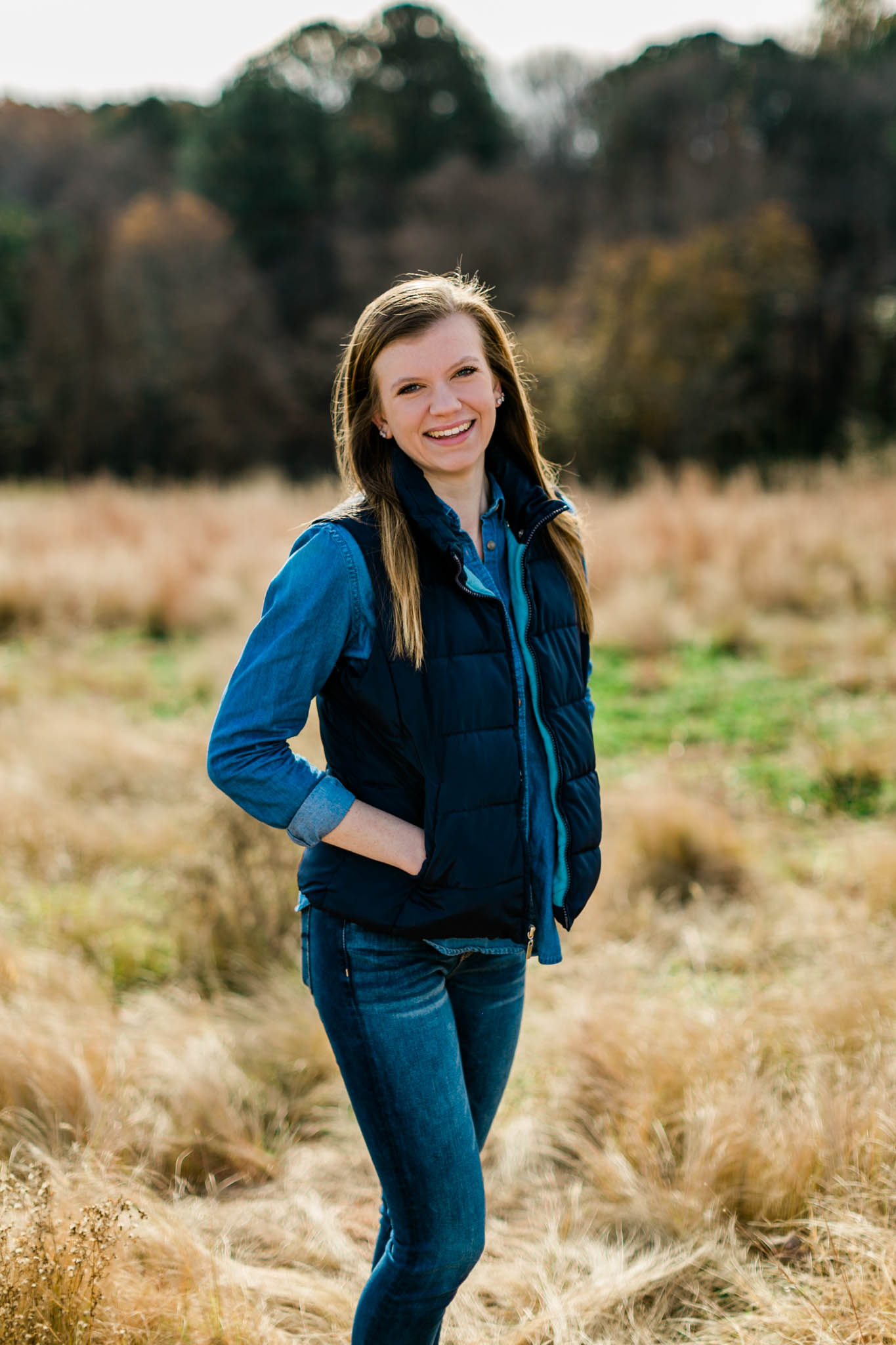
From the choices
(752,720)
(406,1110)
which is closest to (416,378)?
(406,1110)

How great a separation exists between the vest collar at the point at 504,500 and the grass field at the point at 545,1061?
1.28ft

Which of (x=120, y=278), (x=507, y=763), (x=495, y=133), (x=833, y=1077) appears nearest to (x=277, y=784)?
(x=507, y=763)

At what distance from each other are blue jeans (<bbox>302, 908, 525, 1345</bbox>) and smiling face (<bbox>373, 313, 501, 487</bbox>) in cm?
77

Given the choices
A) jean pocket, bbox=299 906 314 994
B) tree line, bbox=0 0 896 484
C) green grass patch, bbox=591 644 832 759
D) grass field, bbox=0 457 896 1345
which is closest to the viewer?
jean pocket, bbox=299 906 314 994

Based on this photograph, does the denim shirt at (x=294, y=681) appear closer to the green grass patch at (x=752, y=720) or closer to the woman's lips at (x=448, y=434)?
the woman's lips at (x=448, y=434)

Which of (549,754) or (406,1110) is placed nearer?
(406,1110)

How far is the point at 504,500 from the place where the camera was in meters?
1.85

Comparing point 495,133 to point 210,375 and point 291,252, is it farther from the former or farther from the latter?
point 210,375

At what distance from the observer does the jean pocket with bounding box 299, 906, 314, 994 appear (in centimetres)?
168

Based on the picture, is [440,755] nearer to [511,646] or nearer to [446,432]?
[511,646]

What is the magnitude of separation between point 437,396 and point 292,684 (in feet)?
1.76

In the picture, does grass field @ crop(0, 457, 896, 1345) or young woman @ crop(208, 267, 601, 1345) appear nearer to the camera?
young woman @ crop(208, 267, 601, 1345)

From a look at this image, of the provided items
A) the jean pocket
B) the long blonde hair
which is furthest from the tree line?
the jean pocket

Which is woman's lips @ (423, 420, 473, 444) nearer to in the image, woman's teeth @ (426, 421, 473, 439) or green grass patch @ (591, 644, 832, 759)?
woman's teeth @ (426, 421, 473, 439)
